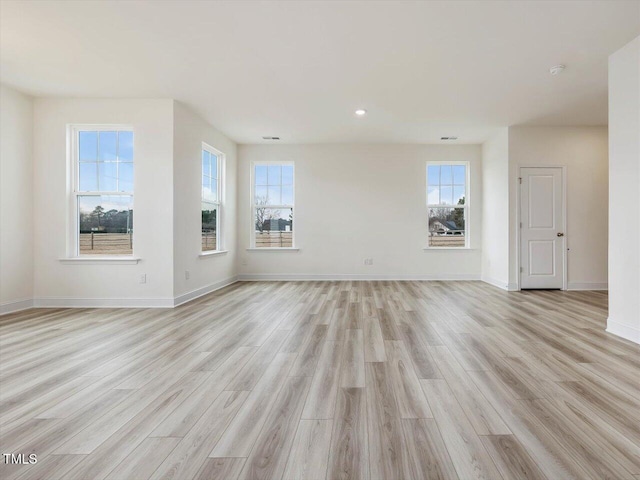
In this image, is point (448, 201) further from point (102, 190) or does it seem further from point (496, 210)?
point (102, 190)

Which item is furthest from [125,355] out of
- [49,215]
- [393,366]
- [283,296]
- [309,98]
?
[309,98]

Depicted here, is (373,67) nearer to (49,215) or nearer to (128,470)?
(128,470)

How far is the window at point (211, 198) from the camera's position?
5758 mm

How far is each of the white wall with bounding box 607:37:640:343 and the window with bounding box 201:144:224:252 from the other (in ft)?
18.0

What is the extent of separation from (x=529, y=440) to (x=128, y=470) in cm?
176

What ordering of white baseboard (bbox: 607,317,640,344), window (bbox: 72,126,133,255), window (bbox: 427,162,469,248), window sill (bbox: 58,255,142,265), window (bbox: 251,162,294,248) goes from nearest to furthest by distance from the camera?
white baseboard (bbox: 607,317,640,344)
window sill (bbox: 58,255,142,265)
window (bbox: 72,126,133,255)
window (bbox: 427,162,469,248)
window (bbox: 251,162,294,248)

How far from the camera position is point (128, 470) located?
1.34 meters

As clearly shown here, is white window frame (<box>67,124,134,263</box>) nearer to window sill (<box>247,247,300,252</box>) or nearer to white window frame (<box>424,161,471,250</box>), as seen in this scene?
window sill (<box>247,247,300,252</box>)

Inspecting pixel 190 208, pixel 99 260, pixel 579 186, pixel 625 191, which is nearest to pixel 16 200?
pixel 99 260

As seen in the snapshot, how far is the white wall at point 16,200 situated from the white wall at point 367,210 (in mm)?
3588

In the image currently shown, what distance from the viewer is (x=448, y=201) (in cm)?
707

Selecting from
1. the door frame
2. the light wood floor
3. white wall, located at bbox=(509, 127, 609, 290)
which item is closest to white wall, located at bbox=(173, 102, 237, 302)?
the light wood floor

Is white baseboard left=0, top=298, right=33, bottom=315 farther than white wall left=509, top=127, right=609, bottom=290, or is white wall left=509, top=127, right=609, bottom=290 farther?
white wall left=509, top=127, right=609, bottom=290

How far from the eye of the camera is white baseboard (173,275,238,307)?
4.70 meters
